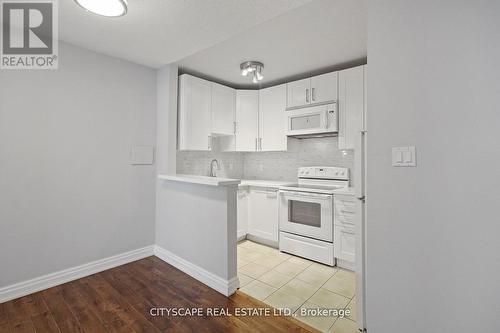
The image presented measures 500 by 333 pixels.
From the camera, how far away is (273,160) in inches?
161

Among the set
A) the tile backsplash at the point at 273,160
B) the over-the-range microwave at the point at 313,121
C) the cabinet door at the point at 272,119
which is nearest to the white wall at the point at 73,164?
the tile backsplash at the point at 273,160

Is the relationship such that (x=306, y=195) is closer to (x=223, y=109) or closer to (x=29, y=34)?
(x=223, y=109)

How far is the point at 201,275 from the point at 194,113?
6.71 ft

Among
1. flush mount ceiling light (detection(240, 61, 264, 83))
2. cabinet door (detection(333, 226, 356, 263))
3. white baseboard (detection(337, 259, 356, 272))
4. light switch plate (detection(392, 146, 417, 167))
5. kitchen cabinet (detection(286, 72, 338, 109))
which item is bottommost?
white baseboard (detection(337, 259, 356, 272))

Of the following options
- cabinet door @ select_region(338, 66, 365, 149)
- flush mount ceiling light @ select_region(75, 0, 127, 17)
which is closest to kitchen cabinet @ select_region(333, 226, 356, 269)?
cabinet door @ select_region(338, 66, 365, 149)

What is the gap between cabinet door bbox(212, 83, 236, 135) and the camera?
11.4ft

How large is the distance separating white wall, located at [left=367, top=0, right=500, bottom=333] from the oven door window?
1.48 meters

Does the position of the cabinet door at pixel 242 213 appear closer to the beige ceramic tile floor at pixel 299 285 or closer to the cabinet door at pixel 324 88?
the beige ceramic tile floor at pixel 299 285

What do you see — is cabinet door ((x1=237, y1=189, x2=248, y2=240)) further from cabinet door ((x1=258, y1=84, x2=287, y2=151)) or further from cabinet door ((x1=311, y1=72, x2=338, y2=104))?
cabinet door ((x1=311, y1=72, x2=338, y2=104))

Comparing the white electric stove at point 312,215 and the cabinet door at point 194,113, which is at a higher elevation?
the cabinet door at point 194,113

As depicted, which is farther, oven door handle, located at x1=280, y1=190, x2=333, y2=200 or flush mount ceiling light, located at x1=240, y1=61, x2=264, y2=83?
flush mount ceiling light, located at x1=240, y1=61, x2=264, y2=83

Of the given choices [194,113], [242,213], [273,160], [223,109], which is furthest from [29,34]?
[273,160]

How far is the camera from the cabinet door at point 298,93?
324cm

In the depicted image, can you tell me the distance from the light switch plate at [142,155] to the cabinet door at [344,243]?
2.51m
